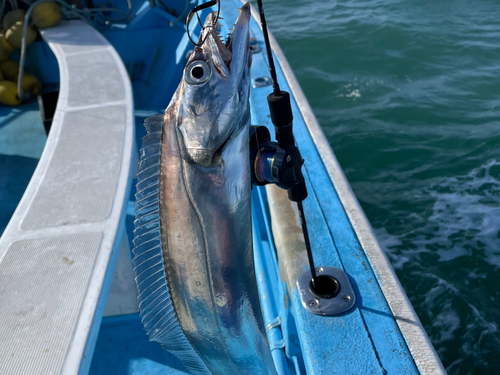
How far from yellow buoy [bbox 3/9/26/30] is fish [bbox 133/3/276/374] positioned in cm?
458

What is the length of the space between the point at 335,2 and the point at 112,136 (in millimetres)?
8061

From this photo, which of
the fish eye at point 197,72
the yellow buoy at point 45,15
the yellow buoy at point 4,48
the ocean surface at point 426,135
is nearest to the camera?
the fish eye at point 197,72

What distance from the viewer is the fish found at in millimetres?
946

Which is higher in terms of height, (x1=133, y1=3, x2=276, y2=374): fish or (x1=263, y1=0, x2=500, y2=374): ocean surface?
(x1=133, y1=3, x2=276, y2=374): fish

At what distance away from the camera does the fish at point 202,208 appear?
3.10 ft

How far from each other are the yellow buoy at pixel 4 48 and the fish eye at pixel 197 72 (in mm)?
4614

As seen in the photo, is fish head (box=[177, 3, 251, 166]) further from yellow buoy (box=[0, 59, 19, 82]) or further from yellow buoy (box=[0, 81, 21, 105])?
yellow buoy (box=[0, 59, 19, 82])

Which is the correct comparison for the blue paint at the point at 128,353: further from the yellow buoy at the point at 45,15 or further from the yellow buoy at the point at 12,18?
the yellow buoy at the point at 12,18

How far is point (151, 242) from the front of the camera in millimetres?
1053

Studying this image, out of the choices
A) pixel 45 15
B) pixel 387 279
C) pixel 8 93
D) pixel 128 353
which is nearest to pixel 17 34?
pixel 45 15

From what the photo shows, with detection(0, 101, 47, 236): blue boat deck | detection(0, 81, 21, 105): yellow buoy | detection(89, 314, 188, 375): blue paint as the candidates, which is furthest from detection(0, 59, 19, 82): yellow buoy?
detection(89, 314, 188, 375): blue paint

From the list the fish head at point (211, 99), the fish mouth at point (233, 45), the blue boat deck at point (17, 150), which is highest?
the fish mouth at point (233, 45)

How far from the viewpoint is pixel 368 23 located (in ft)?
24.4

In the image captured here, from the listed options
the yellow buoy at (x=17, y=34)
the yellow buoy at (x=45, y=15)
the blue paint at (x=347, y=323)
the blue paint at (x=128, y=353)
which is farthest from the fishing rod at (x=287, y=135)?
the yellow buoy at (x=17, y=34)
